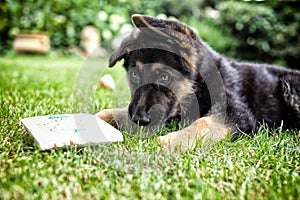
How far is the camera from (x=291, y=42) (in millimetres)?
8703

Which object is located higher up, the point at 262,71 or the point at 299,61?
the point at 262,71

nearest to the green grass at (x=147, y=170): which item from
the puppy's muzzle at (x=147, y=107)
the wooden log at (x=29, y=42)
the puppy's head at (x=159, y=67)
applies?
the puppy's muzzle at (x=147, y=107)

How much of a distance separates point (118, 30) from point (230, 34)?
326 centimetres

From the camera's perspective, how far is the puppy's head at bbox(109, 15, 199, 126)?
2.61 m

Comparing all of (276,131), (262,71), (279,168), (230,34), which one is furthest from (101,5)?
(279,168)

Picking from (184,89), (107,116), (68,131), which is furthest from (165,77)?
(68,131)

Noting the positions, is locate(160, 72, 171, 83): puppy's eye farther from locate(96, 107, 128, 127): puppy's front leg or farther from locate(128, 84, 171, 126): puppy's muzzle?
locate(96, 107, 128, 127): puppy's front leg

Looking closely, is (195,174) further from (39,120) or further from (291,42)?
(291,42)

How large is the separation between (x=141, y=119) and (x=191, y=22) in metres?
7.87

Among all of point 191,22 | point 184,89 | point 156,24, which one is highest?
point 156,24

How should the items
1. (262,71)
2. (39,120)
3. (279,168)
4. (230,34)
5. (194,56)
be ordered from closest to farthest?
(279,168) < (39,120) < (194,56) < (262,71) < (230,34)

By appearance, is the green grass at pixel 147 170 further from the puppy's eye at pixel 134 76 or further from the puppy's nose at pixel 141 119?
the puppy's eye at pixel 134 76

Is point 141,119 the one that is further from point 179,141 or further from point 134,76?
point 134,76

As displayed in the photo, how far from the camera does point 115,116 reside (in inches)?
115
